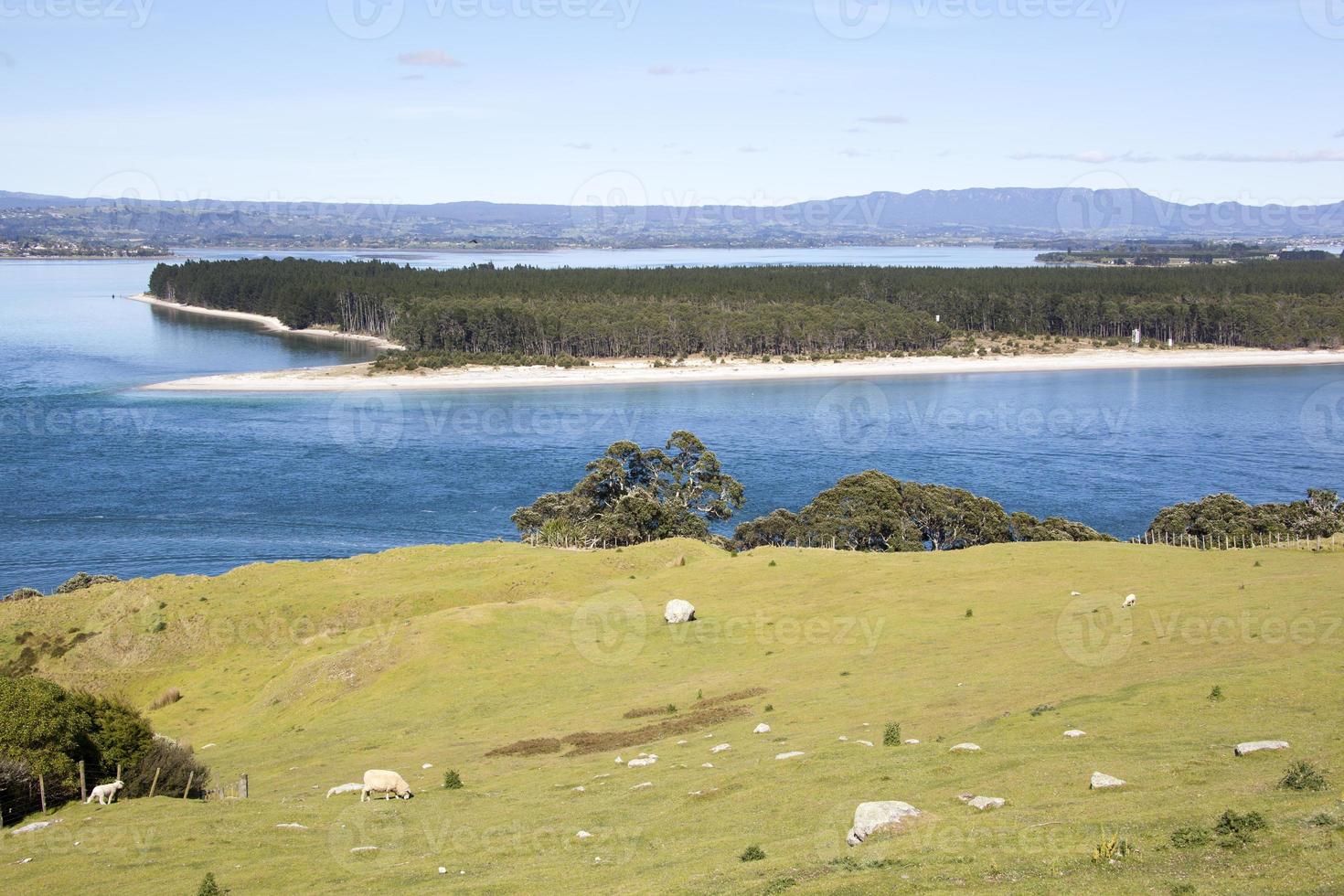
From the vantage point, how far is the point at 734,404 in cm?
13025

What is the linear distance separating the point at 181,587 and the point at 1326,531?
51.9 metres

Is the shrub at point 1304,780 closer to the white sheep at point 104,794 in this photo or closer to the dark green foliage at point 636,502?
the white sheep at point 104,794

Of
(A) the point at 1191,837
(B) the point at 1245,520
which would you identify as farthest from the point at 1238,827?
(B) the point at 1245,520

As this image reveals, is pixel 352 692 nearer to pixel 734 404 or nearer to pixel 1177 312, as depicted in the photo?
pixel 734 404

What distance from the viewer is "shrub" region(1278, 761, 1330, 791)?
51.1 feet

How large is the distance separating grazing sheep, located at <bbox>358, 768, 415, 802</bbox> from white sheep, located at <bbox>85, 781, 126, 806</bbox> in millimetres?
4727

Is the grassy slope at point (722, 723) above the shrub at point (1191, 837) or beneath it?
beneath

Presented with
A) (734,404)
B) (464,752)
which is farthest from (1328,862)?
(734,404)

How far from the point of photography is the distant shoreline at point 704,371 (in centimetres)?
13975

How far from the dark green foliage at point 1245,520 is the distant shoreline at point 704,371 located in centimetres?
8916

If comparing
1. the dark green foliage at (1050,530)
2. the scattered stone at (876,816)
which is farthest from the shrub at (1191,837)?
the dark green foliage at (1050,530)

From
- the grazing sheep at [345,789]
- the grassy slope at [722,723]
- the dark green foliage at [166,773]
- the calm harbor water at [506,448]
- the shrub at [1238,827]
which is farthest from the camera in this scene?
the calm harbor water at [506,448]

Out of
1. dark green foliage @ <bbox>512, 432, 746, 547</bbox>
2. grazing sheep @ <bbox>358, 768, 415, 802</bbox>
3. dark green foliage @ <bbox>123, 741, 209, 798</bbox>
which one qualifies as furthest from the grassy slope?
dark green foliage @ <bbox>512, 432, 746, 547</bbox>

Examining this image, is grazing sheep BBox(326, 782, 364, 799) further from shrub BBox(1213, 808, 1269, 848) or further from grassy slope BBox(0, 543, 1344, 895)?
shrub BBox(1213, 808, 1269, 848)
